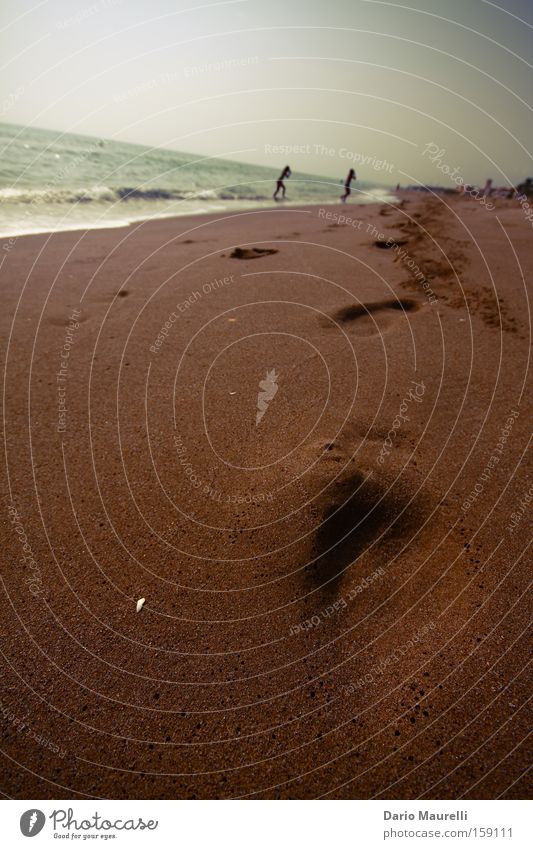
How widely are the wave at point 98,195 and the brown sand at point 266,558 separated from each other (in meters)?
11.9

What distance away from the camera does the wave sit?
1479 centimetres

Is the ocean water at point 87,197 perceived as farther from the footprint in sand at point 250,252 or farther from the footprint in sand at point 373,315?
the footprint in sand at point 373,315

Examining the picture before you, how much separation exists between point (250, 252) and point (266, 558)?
710cm

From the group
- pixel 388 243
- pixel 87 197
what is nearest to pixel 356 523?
pixel 388 243

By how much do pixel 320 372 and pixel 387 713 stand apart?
3.08 m

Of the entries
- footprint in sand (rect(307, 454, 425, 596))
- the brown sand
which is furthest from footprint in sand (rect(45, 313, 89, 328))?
footprint in sand (rect(307, 454, 425, 596))

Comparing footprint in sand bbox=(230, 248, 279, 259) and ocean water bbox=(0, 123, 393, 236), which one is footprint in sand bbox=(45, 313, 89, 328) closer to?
footprint in sand bbox=(230, 248, 279, 259)

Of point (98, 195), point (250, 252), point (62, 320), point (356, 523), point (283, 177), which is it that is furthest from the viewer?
point (98, 195)

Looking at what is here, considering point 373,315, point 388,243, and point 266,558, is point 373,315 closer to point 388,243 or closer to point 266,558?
point 266,558

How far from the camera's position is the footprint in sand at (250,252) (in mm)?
8327

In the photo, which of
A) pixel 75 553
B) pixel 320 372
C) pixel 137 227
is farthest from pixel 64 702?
pixel 137 227

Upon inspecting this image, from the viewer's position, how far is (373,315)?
579 centimetres

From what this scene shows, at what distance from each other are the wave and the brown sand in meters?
11.9

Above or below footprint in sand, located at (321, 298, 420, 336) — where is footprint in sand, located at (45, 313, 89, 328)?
below
